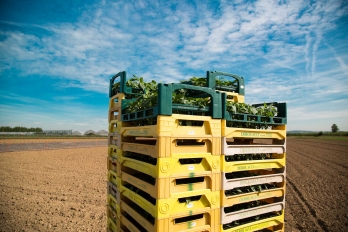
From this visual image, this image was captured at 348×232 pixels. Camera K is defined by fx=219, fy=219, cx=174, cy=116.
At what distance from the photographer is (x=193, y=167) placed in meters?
2.19

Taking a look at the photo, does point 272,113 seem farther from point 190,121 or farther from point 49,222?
point 49,222

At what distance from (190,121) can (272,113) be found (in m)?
1.27

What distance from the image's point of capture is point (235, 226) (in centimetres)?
254

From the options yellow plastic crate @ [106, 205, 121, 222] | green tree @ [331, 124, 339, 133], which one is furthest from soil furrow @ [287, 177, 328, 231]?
green tree @ [331, 124, 339, 133]

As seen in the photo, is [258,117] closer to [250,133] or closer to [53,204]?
[250,133]

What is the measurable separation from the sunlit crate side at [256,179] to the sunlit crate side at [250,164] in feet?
0.32

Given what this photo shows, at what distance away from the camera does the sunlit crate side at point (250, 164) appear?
7.88ft

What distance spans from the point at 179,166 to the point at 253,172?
1567mm

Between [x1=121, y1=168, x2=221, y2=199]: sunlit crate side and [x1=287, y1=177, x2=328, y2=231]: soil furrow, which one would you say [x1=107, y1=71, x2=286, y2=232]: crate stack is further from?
[x1=287, y1=177, x2=328, y2=231]: soil furrow

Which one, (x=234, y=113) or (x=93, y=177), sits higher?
(x=234, y=113)

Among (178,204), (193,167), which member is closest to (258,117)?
(193,167)

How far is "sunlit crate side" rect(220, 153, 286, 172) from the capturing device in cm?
240

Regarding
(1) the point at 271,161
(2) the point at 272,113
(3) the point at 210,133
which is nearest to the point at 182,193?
(3) the point at 210,133

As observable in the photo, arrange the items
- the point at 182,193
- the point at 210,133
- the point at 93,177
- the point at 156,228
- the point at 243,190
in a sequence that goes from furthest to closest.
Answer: the point at 93,177, the point at 243,190, the point at 210,133, the point at 182,193, the point at 156,228
